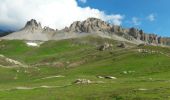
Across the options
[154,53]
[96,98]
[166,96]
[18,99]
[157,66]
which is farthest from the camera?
[154,53]

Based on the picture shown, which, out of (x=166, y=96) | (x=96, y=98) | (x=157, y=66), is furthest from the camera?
(x=157, y=66)

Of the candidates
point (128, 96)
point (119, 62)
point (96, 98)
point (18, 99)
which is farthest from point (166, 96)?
point (119, 62)

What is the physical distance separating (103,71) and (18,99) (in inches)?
3050

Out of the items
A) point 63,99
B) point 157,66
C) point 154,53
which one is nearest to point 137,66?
point 157,66

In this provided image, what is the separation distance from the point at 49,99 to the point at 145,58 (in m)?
104

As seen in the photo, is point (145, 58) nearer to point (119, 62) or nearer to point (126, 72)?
point (119, 62)

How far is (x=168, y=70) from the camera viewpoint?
123312 millimetres

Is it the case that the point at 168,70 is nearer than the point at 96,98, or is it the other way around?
the point at 96,98

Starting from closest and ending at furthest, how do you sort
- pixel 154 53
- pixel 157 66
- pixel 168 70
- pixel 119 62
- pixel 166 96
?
1. pixel 166 96
2. pixel 168 70
3. pixel 157 66
4. pixel 119 62
5. pixel 154 53

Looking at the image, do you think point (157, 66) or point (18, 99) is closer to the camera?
point (18, 99)

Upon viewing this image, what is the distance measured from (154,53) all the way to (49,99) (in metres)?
114

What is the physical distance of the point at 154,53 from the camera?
168125mm

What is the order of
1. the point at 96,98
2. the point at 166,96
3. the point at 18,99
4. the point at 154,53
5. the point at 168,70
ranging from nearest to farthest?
the point at 166,96, the point at 96,98, the point at 18,99, the point at 168,70, the point at 154,53

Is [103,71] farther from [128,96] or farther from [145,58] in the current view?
[128,96]
